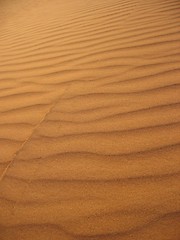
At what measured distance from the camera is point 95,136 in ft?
6.18

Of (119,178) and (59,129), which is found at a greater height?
(59,129)

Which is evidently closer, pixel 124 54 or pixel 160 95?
pixel 160 95

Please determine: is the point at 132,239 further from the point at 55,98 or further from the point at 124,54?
the point at 124,54

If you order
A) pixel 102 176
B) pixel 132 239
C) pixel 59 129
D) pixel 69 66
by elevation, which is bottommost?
pixel 132 239

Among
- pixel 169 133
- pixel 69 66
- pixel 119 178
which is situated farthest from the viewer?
pixel 69 66

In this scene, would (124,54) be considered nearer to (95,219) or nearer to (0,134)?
(0,134)

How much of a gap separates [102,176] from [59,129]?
0.56 meters

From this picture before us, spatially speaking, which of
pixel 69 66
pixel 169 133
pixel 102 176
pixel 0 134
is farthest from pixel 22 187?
pixel 69 66

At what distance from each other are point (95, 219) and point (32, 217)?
0.33m

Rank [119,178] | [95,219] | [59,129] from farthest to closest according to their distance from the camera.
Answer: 1. [59,129]
2. [119,178]
3. [95,219]

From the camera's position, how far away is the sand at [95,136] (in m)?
1.42

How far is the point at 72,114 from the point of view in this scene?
6.99 feet

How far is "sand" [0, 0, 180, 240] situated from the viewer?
1.42 meters

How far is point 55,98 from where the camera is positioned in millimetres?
2373
